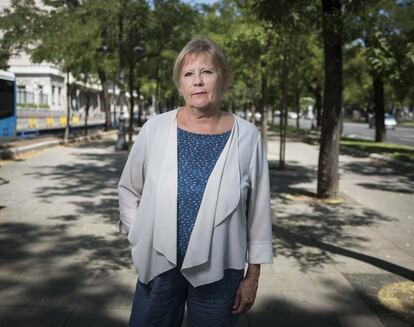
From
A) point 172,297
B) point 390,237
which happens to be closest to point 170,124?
point 172,297

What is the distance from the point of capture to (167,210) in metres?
2.00

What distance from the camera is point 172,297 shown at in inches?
85.1

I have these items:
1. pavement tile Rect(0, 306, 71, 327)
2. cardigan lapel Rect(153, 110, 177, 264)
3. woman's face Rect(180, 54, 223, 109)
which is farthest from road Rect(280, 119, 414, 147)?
cardigan lapel Rect(153, 110, 177, 264)

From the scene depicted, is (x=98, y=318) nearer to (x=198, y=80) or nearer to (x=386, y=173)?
(x=198, y=80)

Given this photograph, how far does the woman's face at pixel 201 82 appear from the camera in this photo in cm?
211

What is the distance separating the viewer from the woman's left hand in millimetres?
2170

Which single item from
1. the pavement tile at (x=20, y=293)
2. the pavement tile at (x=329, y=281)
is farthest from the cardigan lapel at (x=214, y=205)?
the pavement tile at (x=329, y=281)

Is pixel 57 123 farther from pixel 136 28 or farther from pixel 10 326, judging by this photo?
pixel 10 326

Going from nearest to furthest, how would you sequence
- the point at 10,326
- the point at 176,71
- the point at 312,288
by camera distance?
1. the point at 176,71
2. the point at 10,326
3. the point at 312,288

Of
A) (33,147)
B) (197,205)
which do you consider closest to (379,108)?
(33,147)

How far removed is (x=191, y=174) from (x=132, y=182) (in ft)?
1.18

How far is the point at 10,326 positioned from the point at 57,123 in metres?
37.7

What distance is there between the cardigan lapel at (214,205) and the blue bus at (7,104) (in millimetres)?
17915

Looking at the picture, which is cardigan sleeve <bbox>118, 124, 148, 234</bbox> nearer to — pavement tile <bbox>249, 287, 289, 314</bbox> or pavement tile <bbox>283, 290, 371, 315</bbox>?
pavement tile <bbox>249, 287, 289, 314</bbox>
